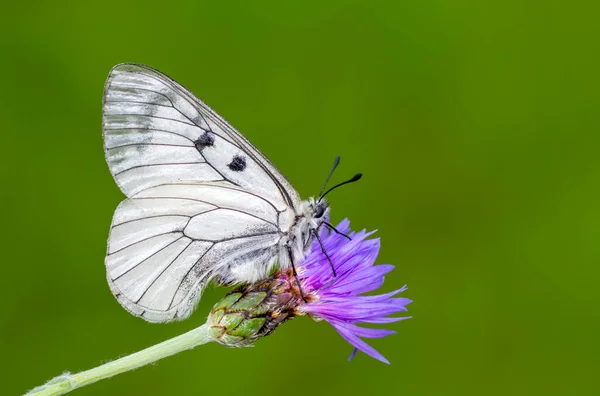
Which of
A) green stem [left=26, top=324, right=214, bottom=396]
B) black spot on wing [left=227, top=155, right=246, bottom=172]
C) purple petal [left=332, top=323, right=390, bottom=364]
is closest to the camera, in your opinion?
green stem [left=26, top=324, right=214, bottom=396]

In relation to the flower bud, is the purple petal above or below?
below

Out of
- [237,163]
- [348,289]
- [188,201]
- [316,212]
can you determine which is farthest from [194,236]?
[348,289]

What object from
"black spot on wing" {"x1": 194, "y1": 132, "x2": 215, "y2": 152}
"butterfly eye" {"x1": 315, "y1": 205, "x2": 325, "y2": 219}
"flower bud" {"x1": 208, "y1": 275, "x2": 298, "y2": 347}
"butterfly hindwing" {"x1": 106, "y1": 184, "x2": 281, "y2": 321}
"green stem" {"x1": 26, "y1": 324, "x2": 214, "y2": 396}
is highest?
"black spot on wing" {"x1": 194, "y1": 132, "x2": 215, "y2": 152}


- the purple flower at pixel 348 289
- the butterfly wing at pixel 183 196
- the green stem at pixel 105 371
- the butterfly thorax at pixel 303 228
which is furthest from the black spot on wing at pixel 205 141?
the green stem at pixel 105 371

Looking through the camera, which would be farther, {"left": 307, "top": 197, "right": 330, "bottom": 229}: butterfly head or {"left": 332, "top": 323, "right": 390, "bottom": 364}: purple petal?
{"left": 307, "top": 197, "right": 330, "bottom": 229}: butterfly head

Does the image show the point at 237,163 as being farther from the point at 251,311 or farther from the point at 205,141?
the point at 251,311

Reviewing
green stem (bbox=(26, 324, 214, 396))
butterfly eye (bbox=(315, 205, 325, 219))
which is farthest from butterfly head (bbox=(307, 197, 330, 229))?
green stem (bbox=(26, 324, 214, 396))

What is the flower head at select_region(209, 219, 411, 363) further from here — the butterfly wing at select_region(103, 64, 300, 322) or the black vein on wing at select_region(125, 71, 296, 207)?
the black vein on wing at select_region(125, 71, 296, 207)

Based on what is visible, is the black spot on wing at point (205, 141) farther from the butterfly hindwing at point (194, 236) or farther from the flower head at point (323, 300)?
the flower head at point (323, 300)
